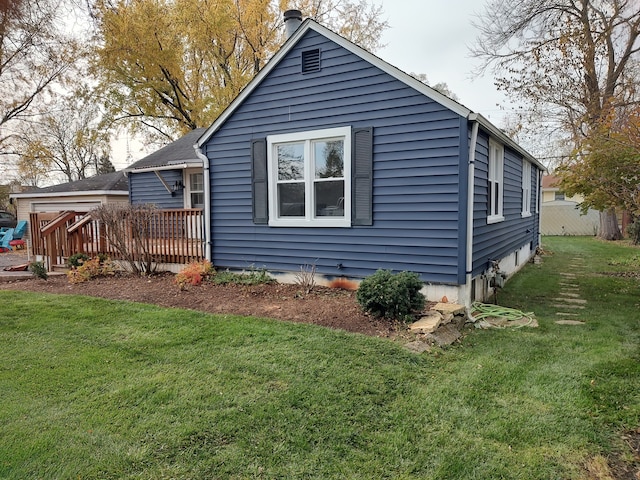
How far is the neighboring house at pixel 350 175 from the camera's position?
585 cm

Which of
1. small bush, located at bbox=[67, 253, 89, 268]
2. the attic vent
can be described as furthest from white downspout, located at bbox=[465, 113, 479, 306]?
small bush, located at bbox=[67, 253, 89, 268]

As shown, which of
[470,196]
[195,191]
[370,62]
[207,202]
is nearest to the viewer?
[470,196]

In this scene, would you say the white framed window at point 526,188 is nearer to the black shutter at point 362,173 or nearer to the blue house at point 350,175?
the blue house at point 350,175

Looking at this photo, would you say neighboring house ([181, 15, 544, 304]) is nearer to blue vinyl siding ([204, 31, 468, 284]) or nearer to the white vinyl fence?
blue vinyl siding ([204, 31, 468, 284])

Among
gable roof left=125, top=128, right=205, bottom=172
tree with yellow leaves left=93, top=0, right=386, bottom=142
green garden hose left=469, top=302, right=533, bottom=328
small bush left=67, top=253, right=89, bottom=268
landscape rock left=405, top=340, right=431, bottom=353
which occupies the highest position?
tree with yellow leaves left=93, top=0, right=386, bottom=142

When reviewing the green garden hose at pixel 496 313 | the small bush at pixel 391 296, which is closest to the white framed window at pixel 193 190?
the small bush at pixel 391 296

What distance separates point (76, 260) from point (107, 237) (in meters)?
0.89

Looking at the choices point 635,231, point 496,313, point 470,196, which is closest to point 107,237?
point 470,196

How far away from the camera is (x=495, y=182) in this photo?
7.57 m

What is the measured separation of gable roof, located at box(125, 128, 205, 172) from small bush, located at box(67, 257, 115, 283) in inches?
Result: 140

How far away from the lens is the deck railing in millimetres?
8281

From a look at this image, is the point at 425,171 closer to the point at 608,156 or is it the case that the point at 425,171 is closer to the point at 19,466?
the point at 608,156

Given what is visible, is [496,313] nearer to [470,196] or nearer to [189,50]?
[470,196]

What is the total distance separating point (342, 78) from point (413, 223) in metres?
2.56
